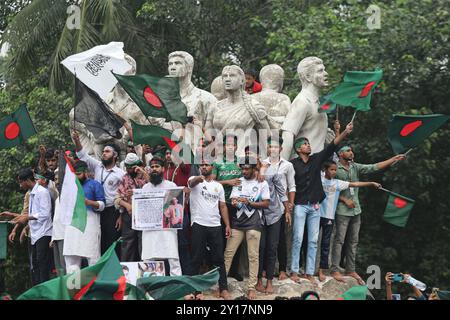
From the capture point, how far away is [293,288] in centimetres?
1700

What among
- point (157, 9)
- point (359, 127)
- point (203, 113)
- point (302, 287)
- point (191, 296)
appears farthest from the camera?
point (157, 9)

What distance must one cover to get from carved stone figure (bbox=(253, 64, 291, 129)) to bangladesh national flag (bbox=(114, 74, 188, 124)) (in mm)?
1793

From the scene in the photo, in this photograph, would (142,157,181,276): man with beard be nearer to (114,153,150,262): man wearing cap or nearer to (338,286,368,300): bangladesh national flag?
(114,153,150,262): man wearing cap

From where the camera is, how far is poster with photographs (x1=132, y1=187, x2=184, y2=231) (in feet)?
53.4

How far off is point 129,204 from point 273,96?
3.17 metres

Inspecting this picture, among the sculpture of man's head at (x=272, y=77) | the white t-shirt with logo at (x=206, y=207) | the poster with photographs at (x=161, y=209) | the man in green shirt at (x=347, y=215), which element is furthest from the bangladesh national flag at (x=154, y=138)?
the sculpture of man's head at (x=272, y=77)

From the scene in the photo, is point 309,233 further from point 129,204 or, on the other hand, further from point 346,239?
point 129,204

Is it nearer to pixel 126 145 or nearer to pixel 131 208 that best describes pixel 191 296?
pixel 131 208

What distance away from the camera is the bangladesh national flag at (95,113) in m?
17.7

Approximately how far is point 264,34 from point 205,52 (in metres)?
1.30

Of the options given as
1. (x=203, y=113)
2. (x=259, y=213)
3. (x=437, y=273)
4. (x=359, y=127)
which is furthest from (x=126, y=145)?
(x=437, y=273)

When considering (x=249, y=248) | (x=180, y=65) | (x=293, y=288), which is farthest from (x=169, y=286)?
(x=180, y=65)

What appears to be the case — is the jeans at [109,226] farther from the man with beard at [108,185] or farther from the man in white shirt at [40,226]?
the man in white shirt at [40,226]

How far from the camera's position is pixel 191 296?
15789 millimetres
